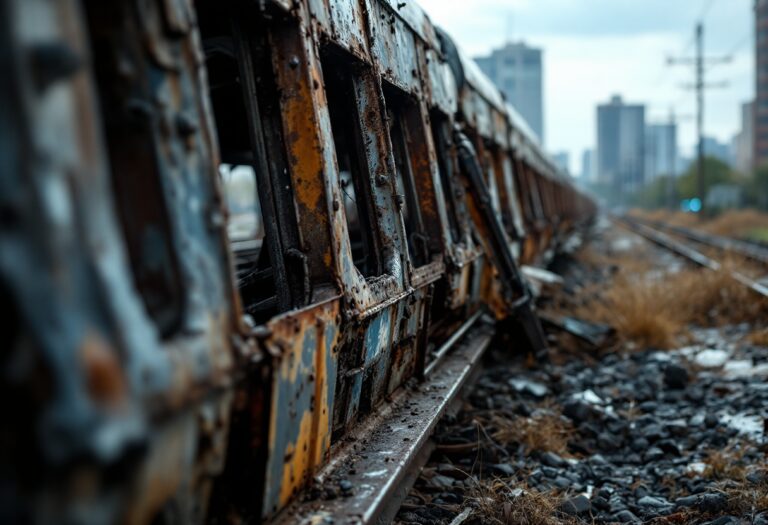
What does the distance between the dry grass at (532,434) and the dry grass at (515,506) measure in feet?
3.44

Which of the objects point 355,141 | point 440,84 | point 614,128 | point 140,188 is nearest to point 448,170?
point 440,84

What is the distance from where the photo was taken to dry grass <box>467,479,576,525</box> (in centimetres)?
356

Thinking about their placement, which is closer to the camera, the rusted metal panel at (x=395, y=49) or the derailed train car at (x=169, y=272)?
the derailed train car at (x=169, y=272)

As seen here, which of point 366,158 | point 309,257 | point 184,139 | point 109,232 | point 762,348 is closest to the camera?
point 109,232

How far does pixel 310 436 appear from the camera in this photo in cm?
270

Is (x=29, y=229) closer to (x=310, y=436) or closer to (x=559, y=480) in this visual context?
(x=310, y=436)

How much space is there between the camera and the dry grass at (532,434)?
16.3 ft

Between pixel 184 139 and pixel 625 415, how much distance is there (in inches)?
191

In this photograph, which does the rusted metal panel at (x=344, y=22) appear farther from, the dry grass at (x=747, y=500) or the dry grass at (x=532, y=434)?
the dry grass at (x=747, y=500)

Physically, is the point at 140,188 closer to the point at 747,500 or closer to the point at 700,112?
the point at 747,500

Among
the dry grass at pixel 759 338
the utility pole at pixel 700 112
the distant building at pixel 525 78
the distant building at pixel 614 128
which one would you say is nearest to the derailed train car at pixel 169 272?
the dry grass at pixel 759 338

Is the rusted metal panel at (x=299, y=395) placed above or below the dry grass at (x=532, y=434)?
above

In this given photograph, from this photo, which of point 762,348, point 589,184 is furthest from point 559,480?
point 589,184

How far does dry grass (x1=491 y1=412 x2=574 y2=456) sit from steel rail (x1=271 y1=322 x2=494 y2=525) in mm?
463
